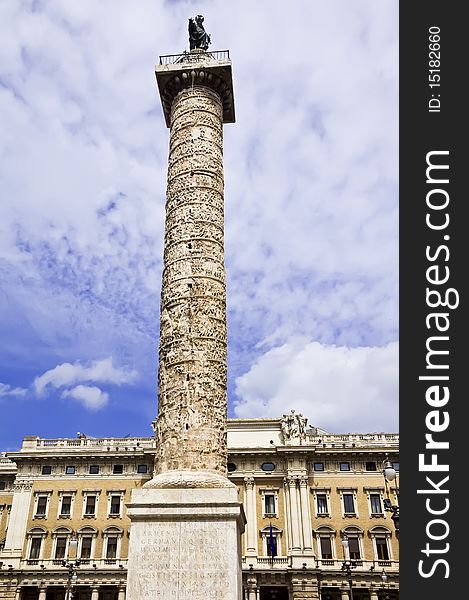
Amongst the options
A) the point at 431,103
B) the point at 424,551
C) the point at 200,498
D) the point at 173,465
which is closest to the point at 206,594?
the point at 200,498

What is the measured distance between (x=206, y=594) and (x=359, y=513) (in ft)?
81.7

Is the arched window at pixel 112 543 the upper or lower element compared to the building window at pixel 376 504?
lower

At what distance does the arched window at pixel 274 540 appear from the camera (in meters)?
32.2

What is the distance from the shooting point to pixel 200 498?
10.8m

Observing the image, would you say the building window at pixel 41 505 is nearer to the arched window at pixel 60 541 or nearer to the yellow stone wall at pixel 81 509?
the yellow stone wall at pixel 81 509

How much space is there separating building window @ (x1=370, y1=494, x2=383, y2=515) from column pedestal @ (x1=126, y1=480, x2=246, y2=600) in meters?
24.3

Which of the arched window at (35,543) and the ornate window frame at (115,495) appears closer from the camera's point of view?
the arched window at (35,543)

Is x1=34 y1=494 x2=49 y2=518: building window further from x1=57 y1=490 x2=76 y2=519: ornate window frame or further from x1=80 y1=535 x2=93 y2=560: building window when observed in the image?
x1=80 y1=535 x2=93 y2=560: building window

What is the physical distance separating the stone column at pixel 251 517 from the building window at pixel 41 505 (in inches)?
447

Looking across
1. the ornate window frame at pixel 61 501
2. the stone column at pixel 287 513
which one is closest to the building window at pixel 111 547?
the ornate window frame at pixel 61 501

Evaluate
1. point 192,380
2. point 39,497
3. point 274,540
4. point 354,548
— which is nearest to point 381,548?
point 354,548

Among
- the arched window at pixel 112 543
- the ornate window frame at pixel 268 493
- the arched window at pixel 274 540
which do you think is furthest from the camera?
the ornate window frame at pixel 268 493

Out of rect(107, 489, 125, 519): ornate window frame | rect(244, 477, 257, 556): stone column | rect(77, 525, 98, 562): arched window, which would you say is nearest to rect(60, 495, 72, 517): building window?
rect(77, 525, 98, 562): arched window

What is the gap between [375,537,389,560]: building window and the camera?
31812 millimetres
